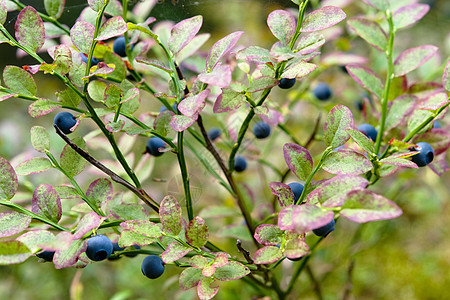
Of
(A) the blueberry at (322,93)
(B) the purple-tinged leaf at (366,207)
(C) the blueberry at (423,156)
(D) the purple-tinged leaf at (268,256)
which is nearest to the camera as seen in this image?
(B) the purple-tinged leaf at (366,207)

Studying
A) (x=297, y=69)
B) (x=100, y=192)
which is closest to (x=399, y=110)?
(x=297, y=69)

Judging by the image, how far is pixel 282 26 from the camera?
62cm

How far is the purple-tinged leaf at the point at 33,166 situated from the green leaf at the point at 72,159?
21 mm

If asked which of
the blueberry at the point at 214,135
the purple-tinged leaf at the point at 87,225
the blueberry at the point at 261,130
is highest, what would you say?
the purple-tinged leaf at the point at 87,225

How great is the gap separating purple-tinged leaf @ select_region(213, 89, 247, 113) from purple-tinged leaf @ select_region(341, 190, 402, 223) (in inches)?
8.1

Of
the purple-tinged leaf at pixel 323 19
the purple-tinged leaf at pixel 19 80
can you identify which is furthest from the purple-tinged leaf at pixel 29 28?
the purple-tinged leaf at pixel 323 19

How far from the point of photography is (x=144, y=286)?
175 cm

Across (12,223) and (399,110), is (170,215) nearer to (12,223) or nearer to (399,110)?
(12,223)

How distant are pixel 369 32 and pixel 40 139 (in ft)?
1.83

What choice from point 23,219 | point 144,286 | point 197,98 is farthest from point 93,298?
point 197,98

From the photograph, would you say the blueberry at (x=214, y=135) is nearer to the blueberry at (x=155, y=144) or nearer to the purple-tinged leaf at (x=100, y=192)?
the blueberry at (x=155, y=144)

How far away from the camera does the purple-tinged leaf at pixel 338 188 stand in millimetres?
530

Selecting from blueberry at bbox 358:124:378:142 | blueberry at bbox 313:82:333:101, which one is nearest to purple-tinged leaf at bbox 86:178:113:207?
blueberry at bbox 358:124:378:142

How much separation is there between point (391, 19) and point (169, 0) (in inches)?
14.9
